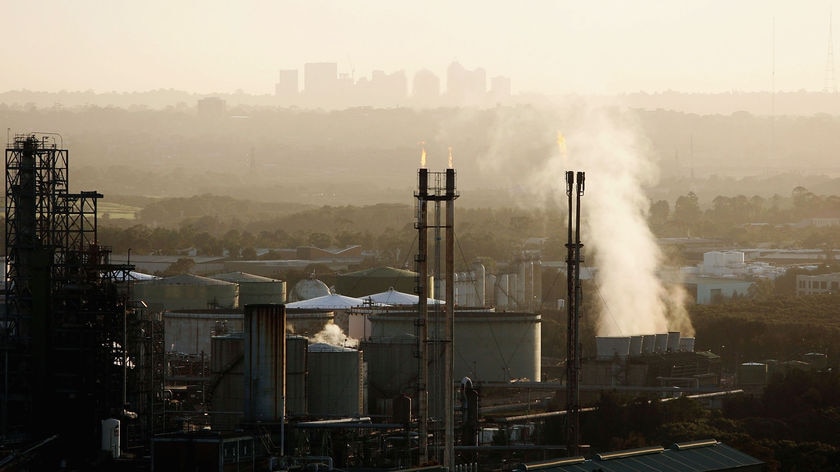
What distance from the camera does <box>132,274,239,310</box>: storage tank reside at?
232ft

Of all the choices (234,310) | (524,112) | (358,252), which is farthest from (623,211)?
(524,112)

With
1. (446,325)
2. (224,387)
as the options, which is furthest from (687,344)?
(446,325)

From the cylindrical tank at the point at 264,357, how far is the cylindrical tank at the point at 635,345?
23.7 m

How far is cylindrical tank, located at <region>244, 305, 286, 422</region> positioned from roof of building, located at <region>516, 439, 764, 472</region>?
28.4 ft

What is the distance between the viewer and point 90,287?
38750mm

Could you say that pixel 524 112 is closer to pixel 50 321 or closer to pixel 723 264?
pixel 723 264

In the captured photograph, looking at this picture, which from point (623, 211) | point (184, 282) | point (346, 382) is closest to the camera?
point (346, 382)

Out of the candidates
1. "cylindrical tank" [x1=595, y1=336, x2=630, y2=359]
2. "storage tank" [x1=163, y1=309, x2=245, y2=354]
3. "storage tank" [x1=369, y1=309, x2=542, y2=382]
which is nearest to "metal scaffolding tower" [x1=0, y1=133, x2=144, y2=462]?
"storage tank" [x1=369, y1=309, x2=542, y2=382]

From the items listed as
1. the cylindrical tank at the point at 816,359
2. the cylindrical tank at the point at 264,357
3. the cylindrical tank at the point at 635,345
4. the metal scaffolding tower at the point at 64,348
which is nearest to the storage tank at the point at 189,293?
the cylindrical tank at the point at 635,345

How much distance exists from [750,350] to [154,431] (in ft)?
125

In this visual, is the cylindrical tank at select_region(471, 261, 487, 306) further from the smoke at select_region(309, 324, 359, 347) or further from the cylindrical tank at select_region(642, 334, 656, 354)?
the smoke at select_region(309, 324, 359, 347)

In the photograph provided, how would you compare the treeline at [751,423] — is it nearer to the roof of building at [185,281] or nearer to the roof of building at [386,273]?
the roof of building at [185,281]

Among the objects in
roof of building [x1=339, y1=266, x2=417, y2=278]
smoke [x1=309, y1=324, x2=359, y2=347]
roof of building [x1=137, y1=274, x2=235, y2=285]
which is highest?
roof of building [x1=339, y1=266, x2=417, y2=278]

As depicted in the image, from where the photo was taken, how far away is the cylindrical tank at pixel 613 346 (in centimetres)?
5928
